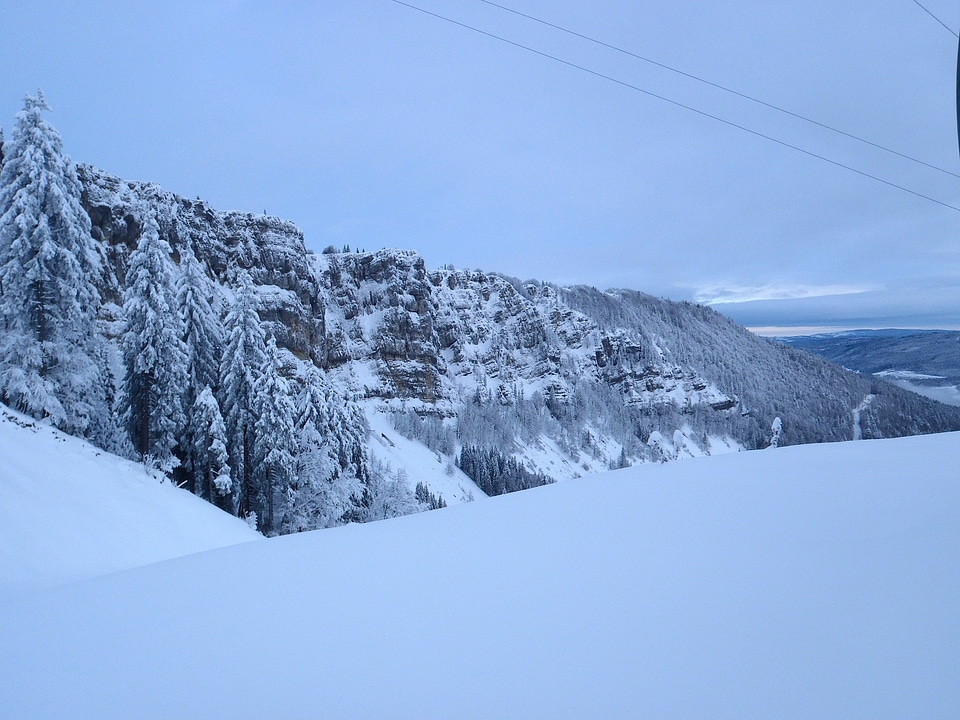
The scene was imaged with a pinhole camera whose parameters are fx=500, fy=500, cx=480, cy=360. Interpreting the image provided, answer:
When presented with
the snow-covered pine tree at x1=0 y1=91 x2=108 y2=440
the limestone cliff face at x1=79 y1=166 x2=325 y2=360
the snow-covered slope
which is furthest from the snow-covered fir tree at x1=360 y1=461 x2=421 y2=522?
the limestone cliff face at x1=79 y1=166 x2=325 y2=360

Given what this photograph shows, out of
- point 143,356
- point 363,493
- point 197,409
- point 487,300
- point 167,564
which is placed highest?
point 487,300

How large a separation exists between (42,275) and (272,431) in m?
8.41

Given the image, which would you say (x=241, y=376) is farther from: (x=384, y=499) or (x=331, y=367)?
(x=331, y=367)

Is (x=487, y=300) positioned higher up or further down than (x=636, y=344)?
higher up

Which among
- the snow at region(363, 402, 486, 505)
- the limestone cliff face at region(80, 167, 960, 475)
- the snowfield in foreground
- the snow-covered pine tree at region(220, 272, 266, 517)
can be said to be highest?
the limestone cliff face at region(80, 167, 960, 475)

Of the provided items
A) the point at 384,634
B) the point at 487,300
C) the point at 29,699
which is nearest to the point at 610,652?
the point at 384,634

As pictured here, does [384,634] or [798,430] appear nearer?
[384,634]

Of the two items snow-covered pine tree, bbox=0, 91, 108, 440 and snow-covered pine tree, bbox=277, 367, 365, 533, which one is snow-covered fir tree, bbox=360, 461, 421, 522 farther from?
snow-covered pine tree, bbox=0, 91, 108, 440

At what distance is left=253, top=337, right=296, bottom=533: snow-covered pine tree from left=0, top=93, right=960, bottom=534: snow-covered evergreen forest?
9 centimetres

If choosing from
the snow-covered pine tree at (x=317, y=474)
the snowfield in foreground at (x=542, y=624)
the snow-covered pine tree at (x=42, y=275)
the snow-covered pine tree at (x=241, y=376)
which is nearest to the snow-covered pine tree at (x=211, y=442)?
the snow-covered pine tree at (x=241, y=376)

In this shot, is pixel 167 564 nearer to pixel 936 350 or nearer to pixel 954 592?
pixel 954 592

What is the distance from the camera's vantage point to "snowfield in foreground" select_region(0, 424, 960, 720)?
1.86 metres

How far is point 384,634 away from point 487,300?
6048 inches

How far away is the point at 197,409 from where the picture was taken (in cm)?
1761
